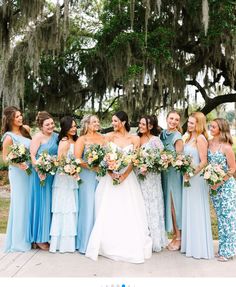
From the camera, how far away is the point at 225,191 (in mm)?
4465

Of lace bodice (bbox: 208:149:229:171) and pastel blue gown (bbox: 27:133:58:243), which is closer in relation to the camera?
lace bodice (bbox: 208:149:229:171)

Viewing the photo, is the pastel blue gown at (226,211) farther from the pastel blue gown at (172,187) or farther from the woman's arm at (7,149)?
the woman's arm at (7,149)

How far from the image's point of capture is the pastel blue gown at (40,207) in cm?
472

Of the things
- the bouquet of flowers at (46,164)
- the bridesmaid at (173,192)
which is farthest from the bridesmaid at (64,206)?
the bridesmaid at (173,192)

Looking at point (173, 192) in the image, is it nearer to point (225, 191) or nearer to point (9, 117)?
point (225, 191)

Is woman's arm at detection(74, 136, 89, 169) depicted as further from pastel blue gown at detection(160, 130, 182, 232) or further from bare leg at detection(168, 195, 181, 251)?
bare leg at detection(168, 195, 181, 251)

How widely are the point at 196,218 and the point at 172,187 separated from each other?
0.54 metres

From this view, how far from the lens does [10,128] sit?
16.1 feet

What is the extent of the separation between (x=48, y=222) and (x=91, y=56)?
8.21 meters

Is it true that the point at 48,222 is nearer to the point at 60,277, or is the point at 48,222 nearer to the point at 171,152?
the point at 60,277

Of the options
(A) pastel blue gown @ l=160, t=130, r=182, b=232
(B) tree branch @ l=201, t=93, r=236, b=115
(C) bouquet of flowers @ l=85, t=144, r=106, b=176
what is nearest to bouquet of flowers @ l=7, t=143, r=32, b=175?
(C) bouquet of flowers @ l=85, t=144, r=106, b=176

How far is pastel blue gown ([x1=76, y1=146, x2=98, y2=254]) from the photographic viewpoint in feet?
15.4

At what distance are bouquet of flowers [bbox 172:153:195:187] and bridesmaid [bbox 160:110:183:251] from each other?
0.33 m
